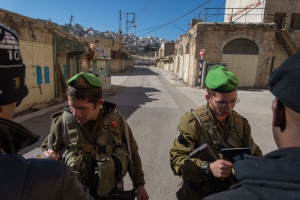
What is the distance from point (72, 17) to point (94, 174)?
35084mm

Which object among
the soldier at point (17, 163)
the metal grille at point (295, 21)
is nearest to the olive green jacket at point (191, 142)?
the soldier at point (17, 163)

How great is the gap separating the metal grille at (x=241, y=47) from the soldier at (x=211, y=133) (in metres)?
14.6

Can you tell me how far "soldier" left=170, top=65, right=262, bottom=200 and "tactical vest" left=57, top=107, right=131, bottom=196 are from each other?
0.50 meters

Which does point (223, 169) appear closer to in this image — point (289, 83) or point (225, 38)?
point (289, 83)

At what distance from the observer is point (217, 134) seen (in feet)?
5.55

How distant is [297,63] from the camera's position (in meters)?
0.68

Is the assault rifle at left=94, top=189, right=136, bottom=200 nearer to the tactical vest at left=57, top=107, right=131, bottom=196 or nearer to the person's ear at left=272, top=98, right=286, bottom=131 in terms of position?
the tactical vest at left=57, top=107, right=131, bottom=196

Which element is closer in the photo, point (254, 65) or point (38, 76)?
point (38, 76)

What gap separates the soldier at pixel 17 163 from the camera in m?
0.67

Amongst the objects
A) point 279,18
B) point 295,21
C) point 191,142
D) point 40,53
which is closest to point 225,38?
point 279,18

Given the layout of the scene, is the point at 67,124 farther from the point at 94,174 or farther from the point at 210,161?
the point at 210,161

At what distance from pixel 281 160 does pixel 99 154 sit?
127 centimetres

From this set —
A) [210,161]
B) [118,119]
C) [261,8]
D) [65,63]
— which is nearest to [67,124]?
[118,119]

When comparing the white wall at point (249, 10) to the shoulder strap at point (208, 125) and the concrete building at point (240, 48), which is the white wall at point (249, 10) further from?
the shoulder strap at point (208, 125)
